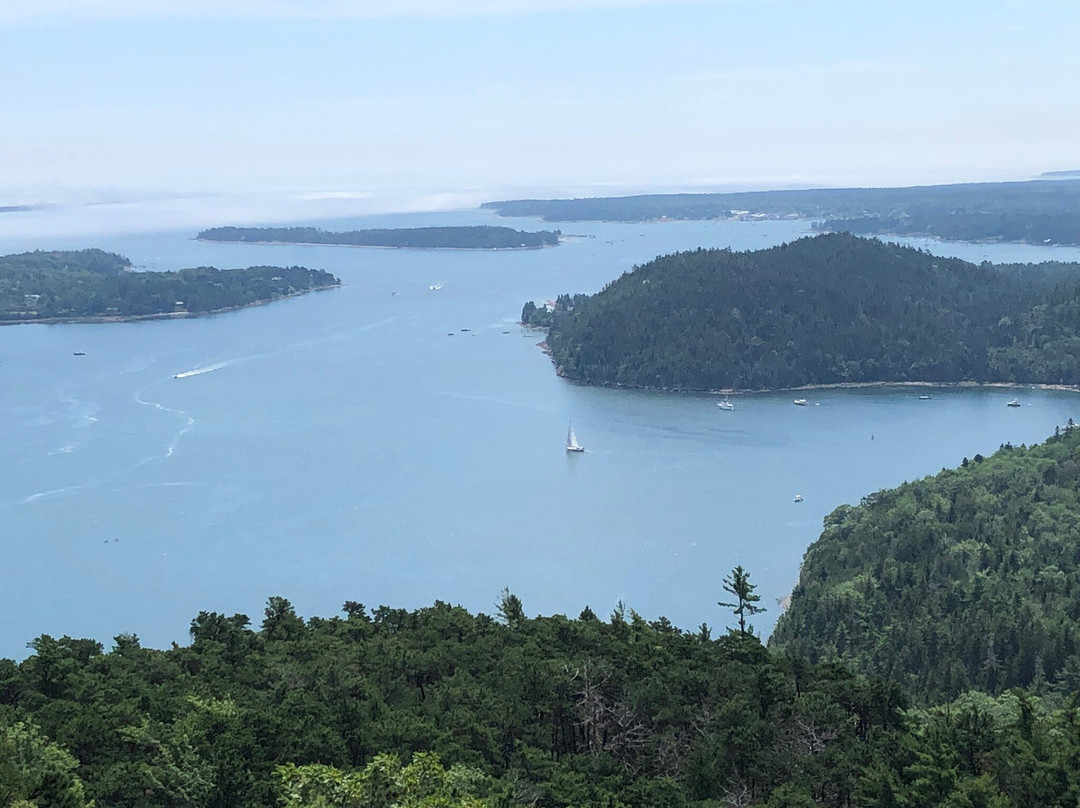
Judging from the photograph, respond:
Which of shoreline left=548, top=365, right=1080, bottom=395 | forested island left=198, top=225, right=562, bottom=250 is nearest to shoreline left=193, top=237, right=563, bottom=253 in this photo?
forested island left=198, top=225, right=562, bottom=250

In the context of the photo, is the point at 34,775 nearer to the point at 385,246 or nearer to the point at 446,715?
the point at 446,715

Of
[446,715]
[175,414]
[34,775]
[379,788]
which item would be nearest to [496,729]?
[446,715]

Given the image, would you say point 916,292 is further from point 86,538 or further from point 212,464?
point 86,538

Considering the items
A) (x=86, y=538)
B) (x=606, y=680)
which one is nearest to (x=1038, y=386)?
(x=86, y=538)

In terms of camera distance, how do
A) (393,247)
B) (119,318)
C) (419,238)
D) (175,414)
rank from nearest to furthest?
(175,414) < (119,318) < (393,247) < (419,238)

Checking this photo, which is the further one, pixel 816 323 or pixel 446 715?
pixel 816 323

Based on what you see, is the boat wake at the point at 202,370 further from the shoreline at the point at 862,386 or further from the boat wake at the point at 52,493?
the boat wake at the point at 52,493
